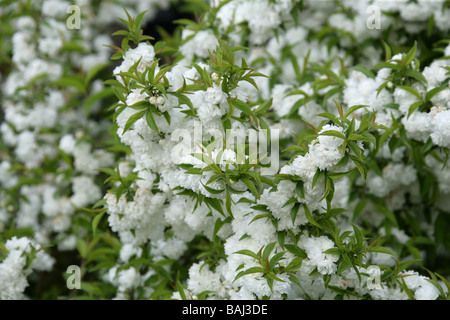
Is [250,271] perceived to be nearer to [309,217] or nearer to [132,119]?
[309,217]

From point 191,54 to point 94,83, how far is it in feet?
4.85

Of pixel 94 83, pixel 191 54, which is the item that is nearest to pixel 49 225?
pixel 94 83

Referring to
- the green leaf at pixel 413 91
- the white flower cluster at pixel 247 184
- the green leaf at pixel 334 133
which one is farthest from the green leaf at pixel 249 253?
the green leaf at pixel 413 91

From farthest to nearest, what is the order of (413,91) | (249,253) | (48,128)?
(48,128), (413,91), (249,253)

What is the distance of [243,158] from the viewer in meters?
1.91

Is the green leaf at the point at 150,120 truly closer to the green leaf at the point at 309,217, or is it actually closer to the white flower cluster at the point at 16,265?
the green leaf at the point at 309,217

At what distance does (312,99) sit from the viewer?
2727mm

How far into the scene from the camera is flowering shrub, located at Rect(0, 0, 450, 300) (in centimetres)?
200

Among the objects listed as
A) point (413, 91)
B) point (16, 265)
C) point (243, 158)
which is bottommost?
point (16, 265)

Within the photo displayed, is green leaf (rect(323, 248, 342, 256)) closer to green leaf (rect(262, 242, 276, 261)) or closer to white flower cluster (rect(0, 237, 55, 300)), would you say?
green leaf (rect(262, 242, 276, 261))

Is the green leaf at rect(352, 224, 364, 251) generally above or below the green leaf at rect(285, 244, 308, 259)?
above

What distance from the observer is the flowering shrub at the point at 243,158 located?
2.00 meters

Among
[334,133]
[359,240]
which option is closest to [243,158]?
[334,133]

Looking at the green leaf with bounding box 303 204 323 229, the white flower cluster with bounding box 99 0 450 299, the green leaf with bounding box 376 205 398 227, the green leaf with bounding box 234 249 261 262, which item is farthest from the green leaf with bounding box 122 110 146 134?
the green leaf with bounding box 376 205 398 227
